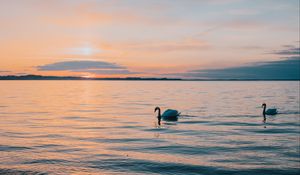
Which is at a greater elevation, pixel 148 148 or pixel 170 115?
pixel 170 115

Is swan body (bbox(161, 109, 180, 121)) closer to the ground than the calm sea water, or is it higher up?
higher up

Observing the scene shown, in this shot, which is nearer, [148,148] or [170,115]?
[148,148]

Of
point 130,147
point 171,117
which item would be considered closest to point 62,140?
point 130,147

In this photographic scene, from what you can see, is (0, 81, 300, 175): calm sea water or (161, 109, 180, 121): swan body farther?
(161, 109, 180, 121): swan body

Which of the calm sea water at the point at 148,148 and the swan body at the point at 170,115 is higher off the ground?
the swan body at the point at 170,115

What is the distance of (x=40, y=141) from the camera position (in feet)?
77.9

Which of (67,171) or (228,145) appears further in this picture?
(228,145)

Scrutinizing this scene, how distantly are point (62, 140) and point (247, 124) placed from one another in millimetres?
17859

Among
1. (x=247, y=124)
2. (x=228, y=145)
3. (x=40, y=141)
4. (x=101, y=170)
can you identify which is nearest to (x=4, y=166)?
(x=101, y=170)

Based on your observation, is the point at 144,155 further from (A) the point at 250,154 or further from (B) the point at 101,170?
(A) the point at 250,154

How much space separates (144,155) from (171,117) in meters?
19.2

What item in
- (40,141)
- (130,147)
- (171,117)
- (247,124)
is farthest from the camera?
(171,117)

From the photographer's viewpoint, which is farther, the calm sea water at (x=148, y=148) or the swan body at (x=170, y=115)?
the swan body at (x=170, y=115)

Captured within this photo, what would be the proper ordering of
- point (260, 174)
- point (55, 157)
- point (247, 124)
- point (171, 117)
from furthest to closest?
point (171, 117)
point (247, 124)
point (55, 157)
point (260, 174)
